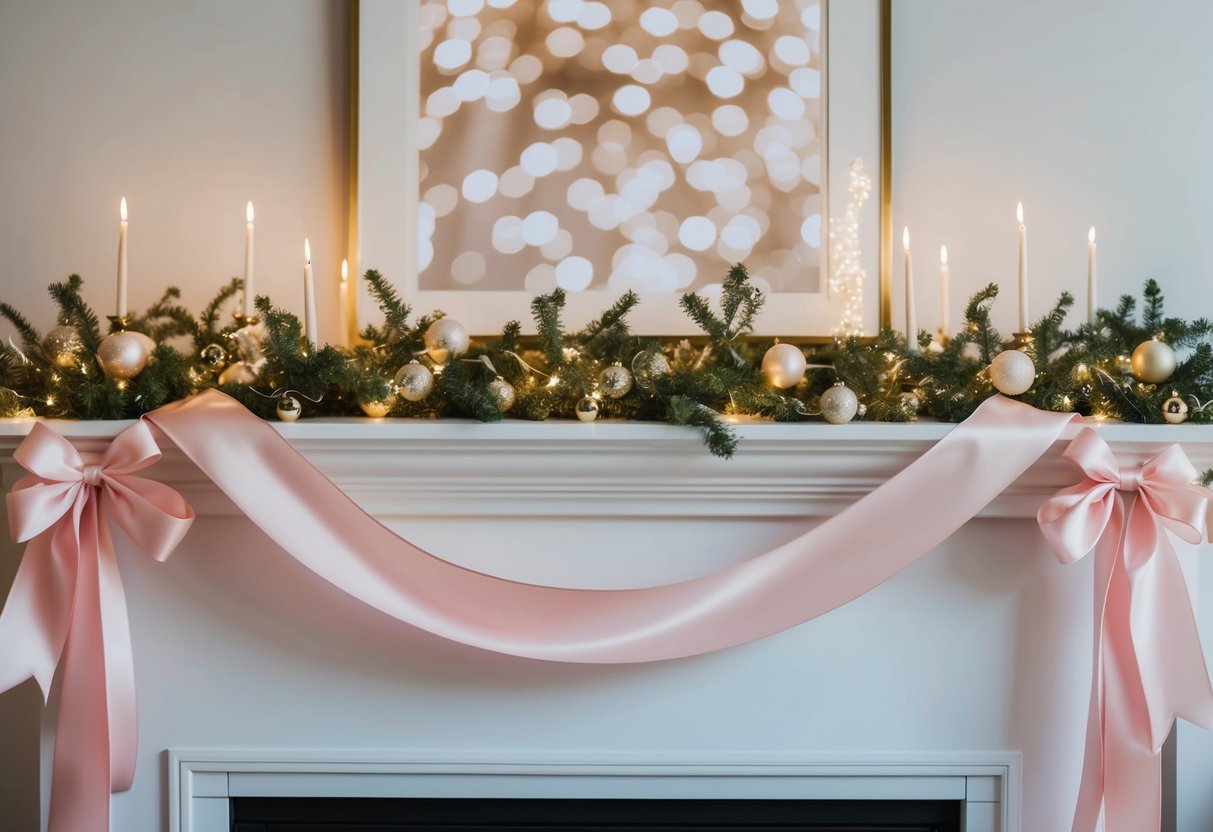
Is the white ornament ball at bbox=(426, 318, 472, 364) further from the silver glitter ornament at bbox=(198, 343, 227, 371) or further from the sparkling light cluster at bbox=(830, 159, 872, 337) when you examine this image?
the sparkling light cluster at bbox=(830, 159, 872, 337)

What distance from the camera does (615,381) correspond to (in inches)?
40.0

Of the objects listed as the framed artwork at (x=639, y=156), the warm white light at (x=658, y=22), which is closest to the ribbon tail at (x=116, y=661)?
the framed artwork at (x=639, y=156)

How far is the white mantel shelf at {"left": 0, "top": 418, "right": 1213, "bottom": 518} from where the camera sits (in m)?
0.97

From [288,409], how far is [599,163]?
0.63 m

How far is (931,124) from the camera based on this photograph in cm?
137

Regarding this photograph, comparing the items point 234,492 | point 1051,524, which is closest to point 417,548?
point 234,492

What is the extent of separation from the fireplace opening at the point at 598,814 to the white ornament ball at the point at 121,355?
0.59m

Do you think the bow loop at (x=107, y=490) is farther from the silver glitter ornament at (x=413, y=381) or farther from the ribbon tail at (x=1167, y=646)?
the ribbon tail at (x=1167, y=646)

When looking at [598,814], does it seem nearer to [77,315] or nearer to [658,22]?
[77,315]

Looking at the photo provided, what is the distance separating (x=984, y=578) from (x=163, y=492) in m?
1.02

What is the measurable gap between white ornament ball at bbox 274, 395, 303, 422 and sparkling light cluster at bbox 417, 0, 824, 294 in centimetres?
37

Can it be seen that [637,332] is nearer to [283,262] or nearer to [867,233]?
[867,233]

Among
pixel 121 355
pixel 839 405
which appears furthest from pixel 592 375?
pixel 121 355

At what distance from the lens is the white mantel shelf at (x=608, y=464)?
3.19ft
